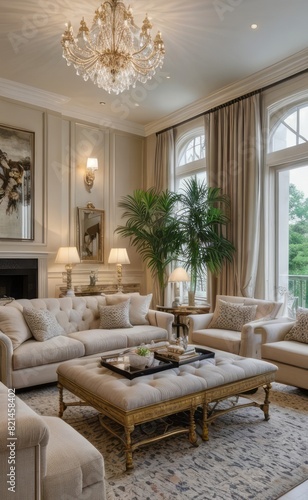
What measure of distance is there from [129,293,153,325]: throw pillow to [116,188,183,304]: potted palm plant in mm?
1141

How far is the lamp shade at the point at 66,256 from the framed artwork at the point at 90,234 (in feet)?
1.99

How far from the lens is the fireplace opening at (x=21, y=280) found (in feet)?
17.7

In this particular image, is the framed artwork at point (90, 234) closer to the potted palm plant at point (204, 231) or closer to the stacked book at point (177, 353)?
the potted palm plant at point (204, 231)

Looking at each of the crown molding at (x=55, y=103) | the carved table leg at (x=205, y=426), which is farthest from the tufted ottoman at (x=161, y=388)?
the crown molding at (x=55, y=103)

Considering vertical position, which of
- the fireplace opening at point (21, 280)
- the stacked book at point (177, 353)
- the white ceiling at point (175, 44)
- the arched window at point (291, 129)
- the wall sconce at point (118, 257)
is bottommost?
the stacked book at point (177, 353)

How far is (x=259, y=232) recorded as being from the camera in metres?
4.99

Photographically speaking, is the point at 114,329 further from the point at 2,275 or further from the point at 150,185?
the point at 150,185

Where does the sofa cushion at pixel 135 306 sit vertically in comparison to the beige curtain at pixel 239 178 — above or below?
below

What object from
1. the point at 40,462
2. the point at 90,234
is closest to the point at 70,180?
the point at 90,234

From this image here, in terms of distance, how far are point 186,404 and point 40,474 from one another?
122 centimetres

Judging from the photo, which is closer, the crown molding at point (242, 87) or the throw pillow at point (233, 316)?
the throw pillow at point (233, 316)

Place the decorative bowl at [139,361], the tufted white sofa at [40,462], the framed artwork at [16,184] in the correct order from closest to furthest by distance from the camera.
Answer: the tufted white sofa at [40,462], the decorative bowl at [139,361], the framed artwork at [16,184]

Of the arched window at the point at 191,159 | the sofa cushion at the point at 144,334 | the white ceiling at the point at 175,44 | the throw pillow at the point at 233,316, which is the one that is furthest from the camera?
the arched window at the point at 191,159

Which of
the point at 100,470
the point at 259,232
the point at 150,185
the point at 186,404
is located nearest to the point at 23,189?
the point at 150,185
